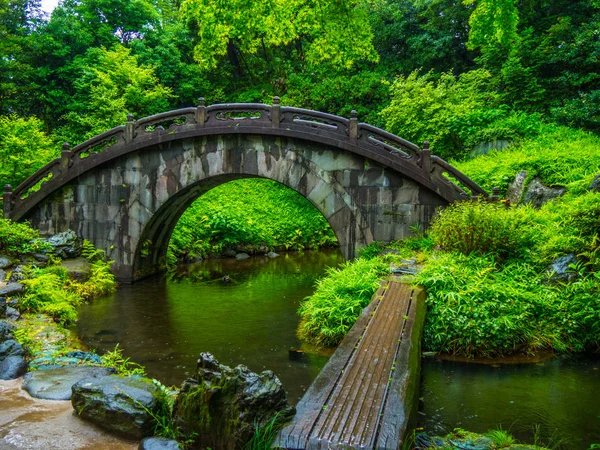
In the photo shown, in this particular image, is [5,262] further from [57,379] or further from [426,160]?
[426,160]

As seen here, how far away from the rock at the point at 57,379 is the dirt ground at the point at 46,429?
0.10m

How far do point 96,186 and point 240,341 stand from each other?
7.60 metres

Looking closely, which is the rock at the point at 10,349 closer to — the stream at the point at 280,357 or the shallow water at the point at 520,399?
the stream at the point at 280,357

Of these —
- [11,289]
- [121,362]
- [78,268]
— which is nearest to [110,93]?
[78,268]

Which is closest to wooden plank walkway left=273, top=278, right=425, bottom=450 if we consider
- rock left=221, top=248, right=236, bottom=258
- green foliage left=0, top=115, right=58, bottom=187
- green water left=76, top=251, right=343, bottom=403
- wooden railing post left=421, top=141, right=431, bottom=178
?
green water left=76, top=251, right=343, bottom=403

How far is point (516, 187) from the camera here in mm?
11578

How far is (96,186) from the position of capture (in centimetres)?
1351

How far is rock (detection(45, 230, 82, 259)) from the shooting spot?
12844 millimetres

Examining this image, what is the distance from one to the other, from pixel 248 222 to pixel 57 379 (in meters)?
14.7

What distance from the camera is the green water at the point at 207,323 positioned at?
7.34 meters

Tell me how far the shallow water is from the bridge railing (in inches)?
176

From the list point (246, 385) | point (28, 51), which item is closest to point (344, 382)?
point (246, 385)

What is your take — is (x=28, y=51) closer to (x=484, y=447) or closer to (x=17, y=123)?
(x=17, y=123)

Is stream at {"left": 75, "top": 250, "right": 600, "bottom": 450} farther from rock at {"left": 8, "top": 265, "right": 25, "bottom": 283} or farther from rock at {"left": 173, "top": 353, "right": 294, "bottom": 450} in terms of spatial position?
rock at {"left": 173, "top": 353, "right": 294, "bottom": 450}
